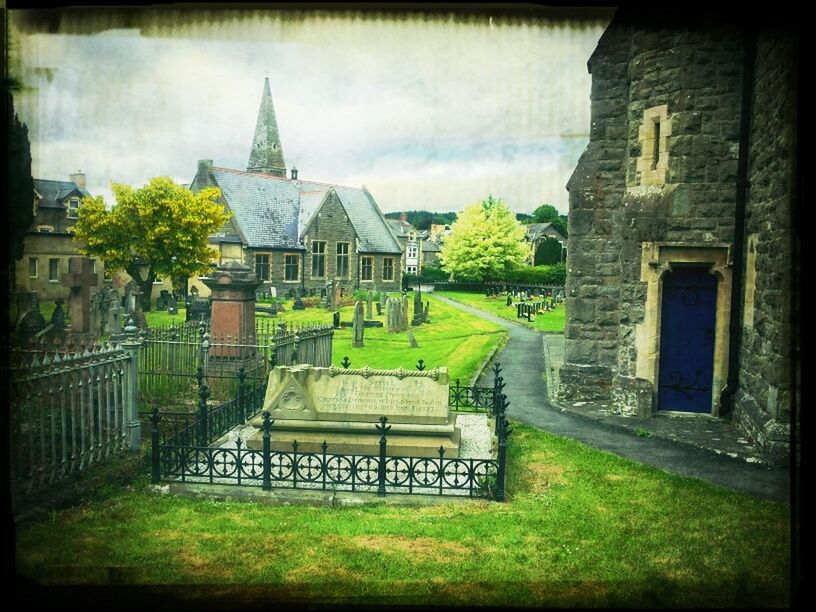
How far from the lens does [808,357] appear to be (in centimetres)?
424

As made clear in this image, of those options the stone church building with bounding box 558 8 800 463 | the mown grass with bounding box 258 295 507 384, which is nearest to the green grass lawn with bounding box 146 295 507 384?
the mown grass with bounding box 258 295 507 384

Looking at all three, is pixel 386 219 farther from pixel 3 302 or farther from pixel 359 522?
pixel 3 302

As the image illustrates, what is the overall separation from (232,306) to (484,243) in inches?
155

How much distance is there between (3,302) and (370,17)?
3649 mm

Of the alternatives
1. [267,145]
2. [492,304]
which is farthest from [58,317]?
[492,304]

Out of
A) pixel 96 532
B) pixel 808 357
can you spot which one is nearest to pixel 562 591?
pixel 808 357

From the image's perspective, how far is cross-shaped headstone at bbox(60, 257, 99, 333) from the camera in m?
5.91

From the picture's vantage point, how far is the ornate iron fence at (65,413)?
5.62m

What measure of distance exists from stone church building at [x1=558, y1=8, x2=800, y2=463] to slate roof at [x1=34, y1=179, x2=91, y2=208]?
6.84m

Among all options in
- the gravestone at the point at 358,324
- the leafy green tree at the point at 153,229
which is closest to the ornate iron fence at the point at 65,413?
the leafy green tree at the point at 153,229

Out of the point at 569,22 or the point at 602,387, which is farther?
the point at 602,387

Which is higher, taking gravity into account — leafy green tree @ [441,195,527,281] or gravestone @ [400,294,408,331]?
leafy green tree @ [441,195,527,281]

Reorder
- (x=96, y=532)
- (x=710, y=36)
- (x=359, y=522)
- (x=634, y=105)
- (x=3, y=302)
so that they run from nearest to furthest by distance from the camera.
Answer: (x=3, y=302) → (x=96, y=532) → (x=359, y=522) → (x=710, y=36) → (x=634, y=105)

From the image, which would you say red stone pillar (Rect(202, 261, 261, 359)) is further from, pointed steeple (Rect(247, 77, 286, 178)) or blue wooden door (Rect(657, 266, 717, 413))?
blue wooden door (Rect(657, 266, 717, 413))
